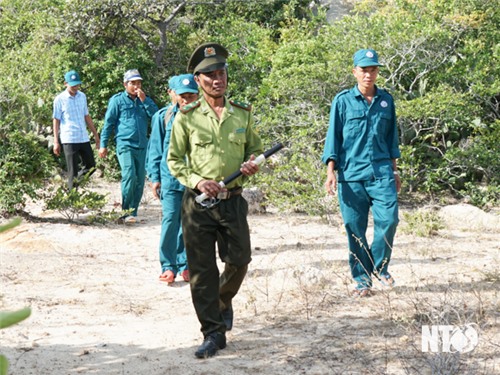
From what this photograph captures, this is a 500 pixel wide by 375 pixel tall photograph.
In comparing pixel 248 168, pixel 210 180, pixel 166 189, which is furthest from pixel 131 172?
pixel 248 168

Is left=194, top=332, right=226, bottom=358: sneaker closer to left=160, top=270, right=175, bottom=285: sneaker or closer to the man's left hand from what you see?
the man's left hand

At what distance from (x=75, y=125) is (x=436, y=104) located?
472cm

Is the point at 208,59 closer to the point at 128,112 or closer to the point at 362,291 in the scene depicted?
the point at 362,291

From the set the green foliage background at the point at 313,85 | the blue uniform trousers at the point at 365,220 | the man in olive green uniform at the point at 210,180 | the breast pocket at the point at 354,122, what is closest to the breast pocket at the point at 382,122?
the breast pocket at the point at 354,122

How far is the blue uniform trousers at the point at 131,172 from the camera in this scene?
964 centimetres

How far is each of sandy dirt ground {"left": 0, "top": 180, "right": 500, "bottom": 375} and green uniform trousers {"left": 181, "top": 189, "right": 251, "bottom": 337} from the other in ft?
0.96

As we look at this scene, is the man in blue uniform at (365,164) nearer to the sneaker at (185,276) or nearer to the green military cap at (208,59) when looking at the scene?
the green military cap at (208,59)

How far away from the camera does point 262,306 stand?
6105mm

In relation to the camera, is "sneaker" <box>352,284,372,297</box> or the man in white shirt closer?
"sneaker" <box>352,284,372,297</box>

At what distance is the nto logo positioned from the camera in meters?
4.71

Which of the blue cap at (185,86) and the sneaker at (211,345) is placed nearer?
the sneaker at (211,345)

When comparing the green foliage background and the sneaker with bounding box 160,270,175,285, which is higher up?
the green foliage background

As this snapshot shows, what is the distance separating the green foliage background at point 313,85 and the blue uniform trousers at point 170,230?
297cm

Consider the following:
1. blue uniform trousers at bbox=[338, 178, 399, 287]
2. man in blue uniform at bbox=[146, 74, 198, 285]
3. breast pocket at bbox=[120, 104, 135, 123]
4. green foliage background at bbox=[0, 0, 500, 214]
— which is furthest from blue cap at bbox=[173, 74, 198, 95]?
green foliage background at bbox=[0, 0, 500, 214]
